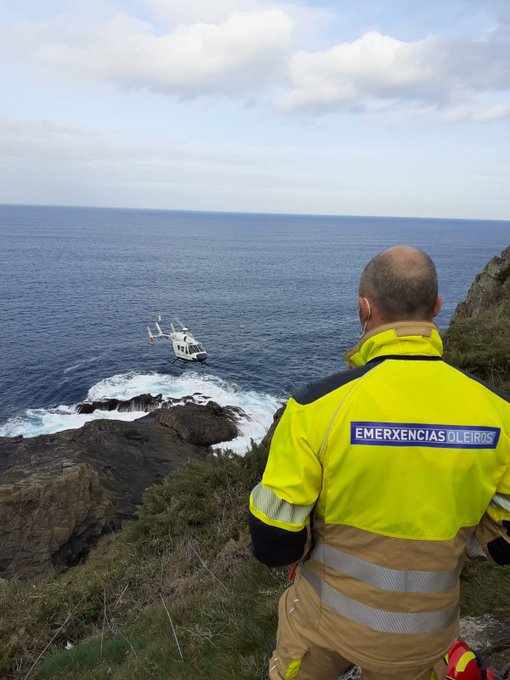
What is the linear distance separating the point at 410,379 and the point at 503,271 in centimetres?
1972

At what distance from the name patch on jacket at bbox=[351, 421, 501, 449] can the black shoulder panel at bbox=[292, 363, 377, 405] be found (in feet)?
0.70

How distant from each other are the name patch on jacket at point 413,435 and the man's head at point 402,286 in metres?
0.59

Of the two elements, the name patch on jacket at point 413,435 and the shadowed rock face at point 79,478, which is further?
the shadowed rock face at point 79,478

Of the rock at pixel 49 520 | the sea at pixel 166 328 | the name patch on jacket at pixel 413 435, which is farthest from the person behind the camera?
the sea at pixel 166 328

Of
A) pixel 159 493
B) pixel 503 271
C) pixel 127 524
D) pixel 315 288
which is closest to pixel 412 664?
pixel 159 493

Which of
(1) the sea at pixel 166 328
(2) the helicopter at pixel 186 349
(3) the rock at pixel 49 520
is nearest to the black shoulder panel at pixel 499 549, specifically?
(3) the rock at pixel 49 520

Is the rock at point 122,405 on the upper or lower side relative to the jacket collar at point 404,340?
lower

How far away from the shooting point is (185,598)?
626 centimetres

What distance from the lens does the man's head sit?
7.71 ft

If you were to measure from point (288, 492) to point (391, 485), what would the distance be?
49cm

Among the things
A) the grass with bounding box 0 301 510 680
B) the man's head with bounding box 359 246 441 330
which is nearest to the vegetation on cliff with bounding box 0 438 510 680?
the grass with bounding box 0 301 510 680

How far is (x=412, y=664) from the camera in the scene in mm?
2316

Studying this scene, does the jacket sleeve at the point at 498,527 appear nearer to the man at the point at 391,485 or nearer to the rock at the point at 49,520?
the man at the point at 391,485

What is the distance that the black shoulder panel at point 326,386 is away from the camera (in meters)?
2.22
